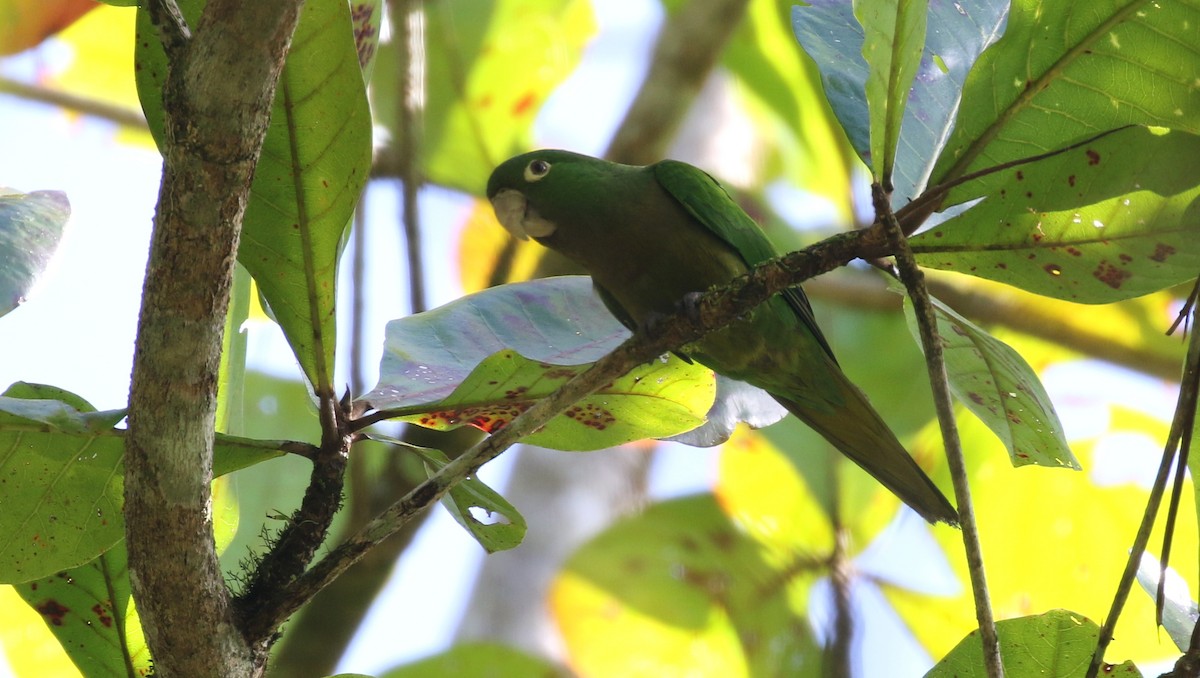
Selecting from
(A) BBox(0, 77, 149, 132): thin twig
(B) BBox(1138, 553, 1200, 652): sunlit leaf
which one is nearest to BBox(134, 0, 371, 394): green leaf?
(B) BBox(1138, 553, 1200, 652): sunlit leaf

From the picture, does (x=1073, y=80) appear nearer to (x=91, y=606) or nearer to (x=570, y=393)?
(x=570, y=393)

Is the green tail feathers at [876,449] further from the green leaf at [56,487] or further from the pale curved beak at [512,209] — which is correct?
the green leaf at [56,487]

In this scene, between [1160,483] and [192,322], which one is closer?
[192,322]

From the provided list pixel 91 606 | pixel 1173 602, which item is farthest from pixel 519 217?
pixel 1173 602

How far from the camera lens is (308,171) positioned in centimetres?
167

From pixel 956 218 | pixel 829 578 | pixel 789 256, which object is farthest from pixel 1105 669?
pixel 829 578

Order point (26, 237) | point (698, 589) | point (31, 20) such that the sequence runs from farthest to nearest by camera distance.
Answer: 1. point (698, 589)
2. point (31, 20)
3. point (26, 237)

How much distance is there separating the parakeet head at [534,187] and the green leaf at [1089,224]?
1.30m

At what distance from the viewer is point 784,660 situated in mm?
3682

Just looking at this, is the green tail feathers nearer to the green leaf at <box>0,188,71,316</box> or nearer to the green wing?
the green wing

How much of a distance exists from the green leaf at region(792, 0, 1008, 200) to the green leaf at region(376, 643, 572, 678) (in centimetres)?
Answer: 190

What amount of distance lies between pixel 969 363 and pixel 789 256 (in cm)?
52

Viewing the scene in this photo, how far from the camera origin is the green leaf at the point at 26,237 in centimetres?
176

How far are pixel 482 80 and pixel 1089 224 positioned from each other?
3.30 metres
